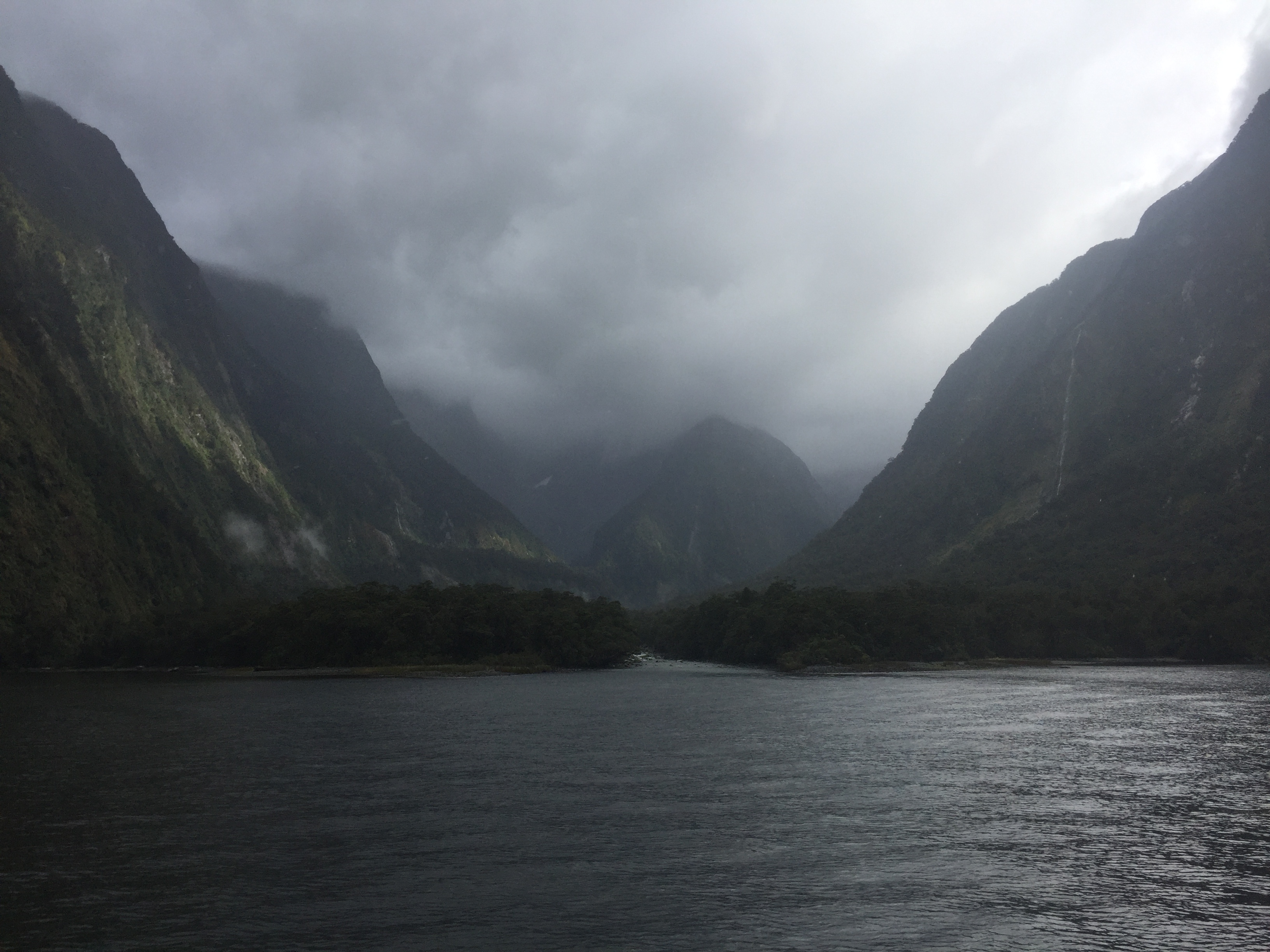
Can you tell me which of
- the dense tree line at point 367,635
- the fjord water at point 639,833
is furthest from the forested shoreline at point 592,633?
the fjord water at point 639,833

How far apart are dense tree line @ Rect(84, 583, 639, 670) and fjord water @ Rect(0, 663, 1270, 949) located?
91.0 meters

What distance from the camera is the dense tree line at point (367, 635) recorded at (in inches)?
6885

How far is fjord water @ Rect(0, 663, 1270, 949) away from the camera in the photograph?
2828 centimetres

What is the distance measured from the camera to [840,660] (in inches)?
7003

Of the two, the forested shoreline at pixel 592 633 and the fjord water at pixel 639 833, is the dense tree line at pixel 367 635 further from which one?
the fjord water at pixel 639 833

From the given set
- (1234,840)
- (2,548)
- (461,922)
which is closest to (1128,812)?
(1234,840)

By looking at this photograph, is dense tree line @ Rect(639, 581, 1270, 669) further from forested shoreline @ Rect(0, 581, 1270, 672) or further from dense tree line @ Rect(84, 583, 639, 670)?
dense tree line @ Rect(84, 583, 639, 670)

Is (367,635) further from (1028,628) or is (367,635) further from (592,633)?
(1028,628)

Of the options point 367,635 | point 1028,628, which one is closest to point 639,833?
point 367,635

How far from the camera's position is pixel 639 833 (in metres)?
40.2

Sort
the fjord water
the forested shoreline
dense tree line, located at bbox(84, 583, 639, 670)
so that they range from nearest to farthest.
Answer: the fjord water
the forested shoreline
dense tree line, located at bbox(84, 583, 639, 670)

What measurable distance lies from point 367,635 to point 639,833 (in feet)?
480

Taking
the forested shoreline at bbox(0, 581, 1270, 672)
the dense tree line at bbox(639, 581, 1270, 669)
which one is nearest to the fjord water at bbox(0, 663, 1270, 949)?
the forested shoreline at bbox(0, 581, 1270, 672)

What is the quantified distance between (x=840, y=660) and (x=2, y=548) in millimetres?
157002
